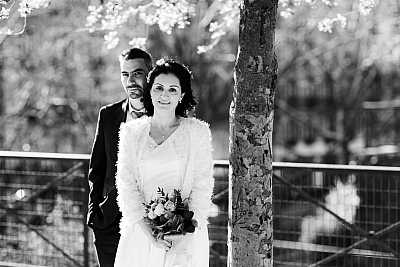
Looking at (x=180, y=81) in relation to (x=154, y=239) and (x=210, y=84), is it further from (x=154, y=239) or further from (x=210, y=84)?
(x=210, y=84)

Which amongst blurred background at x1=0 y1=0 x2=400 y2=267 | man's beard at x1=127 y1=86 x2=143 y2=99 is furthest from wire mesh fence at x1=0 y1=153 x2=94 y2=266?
blurred background at x1=0 y1=0 x2=400 y2=267

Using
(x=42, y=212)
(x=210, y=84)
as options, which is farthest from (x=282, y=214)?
(x=210, y=84)

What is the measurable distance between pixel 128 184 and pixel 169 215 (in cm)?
33

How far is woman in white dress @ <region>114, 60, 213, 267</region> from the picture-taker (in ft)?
16.4

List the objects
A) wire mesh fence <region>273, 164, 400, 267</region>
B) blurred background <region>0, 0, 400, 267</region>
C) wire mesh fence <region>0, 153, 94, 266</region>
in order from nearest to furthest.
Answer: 1. wire mesh fence <region>273, 164, 400, 267</region>
2. wire mesh fence <region>0, 153, 94, 266</region>
3. blurred background <region>0, 0, 400, 267</region>

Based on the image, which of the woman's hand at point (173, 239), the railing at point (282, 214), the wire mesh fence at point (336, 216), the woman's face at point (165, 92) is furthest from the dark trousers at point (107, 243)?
the wire mesh fence at point (336, 216)

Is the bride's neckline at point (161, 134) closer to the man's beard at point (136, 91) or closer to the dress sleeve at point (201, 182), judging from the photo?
the dress sleeve at point (201, 182)

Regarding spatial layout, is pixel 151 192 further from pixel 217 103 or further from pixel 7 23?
pixel 217 103

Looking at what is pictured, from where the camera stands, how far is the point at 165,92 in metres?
5.05

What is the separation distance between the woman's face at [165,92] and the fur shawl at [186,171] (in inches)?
5.9

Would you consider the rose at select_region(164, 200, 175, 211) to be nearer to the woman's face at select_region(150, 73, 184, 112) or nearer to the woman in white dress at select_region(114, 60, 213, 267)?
the woman in white dress at select_region(114, 60, 213, 267)

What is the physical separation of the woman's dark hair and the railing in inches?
83.8

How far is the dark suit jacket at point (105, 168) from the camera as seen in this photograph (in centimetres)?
552

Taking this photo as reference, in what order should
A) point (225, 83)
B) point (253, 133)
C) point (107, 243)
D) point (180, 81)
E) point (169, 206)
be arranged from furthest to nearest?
point (225, 83) → point (107, 243) → point (180, 81) → point (169, 206) → point (253, 133)
